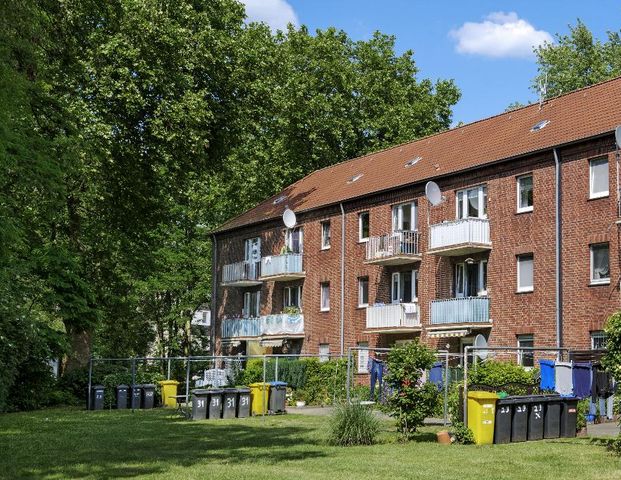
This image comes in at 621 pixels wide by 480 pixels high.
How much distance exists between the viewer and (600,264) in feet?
97.7

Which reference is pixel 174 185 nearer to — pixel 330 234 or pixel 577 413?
pixel 330 234

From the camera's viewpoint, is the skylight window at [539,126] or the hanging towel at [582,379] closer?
the hanging towel at [582,379]

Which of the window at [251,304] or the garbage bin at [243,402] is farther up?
the window at [251,304]

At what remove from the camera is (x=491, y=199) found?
111ft

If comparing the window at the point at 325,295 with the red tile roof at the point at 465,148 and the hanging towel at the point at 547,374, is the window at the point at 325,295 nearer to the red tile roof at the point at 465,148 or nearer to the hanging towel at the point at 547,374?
the red tile roof at the point at 465,148

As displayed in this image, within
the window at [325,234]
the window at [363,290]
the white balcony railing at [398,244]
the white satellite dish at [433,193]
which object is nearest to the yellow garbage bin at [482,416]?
the white satellite dish at [433,193]

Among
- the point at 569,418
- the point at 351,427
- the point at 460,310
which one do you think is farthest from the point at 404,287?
the point at 351,427

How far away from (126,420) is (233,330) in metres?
22.9

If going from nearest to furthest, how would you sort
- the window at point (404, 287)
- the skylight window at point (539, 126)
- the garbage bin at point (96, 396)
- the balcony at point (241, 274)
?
1. the garbage bin at point (96, 396)
2. the skylight window at point (539, 126)
3. the window at point (404, 287)
4. the balcony at point (241, 274)

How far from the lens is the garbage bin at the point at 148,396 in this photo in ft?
109

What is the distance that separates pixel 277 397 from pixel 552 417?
35.1 ft

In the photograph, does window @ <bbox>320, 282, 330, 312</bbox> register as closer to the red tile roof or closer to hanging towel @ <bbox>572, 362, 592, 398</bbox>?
the red tile roof

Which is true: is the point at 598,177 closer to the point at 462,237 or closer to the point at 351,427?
the point at 462,237

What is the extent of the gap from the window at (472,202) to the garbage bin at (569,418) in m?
14.5
